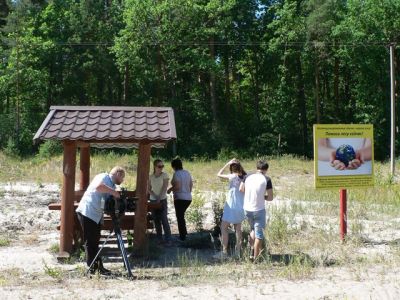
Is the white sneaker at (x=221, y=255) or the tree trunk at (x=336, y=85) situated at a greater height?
the tree trunk at (x=336, y=85)

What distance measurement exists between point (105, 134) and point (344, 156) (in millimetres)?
4597

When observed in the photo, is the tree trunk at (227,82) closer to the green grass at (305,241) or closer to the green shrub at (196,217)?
the green grass at (305,241)

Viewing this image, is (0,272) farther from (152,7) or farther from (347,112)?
(347,112)

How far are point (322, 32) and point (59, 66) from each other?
19904 mm

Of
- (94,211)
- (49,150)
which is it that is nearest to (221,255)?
(94,211)

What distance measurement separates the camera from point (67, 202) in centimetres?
898

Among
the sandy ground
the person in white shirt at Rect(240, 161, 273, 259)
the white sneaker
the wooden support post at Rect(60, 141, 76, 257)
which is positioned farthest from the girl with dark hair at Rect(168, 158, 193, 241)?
the wooden support post at Rect(60, 141, 76, 257)

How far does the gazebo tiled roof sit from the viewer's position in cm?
858

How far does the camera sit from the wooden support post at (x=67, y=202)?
8.96m

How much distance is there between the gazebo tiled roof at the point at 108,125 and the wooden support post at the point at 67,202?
36cm

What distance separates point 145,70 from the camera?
137 feet

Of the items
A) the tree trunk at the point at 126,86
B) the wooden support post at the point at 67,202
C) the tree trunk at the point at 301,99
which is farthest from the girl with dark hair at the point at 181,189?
the tree trunk at the point at 301,99

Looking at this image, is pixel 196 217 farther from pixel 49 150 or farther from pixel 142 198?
pixel 49 150

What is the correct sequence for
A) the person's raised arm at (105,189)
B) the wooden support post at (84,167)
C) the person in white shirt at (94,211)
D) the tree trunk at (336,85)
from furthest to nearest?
the tree trunk at (336,85), the wooden support post at (84,167), the person in white shirt at (94,211), the person's raised arm at (105,189)
